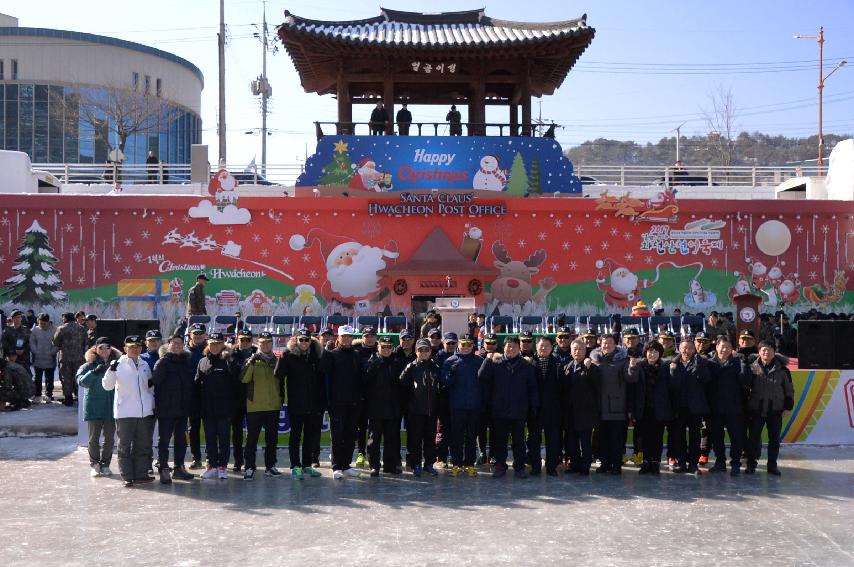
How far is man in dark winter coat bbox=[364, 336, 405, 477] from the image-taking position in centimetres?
1082

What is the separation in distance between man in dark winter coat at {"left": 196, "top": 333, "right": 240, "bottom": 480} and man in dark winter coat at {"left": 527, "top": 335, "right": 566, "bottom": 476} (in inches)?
144

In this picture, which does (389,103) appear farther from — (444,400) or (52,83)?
(52,83)

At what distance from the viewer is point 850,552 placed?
7.57m

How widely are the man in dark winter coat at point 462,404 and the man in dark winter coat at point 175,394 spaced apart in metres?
3.11

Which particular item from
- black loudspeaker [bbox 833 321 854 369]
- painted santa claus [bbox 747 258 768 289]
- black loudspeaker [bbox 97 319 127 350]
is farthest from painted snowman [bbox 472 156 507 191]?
black loudspeaker [bbox 833 321 854 369]

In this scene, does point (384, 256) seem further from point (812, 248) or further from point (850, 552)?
point (850, 552)

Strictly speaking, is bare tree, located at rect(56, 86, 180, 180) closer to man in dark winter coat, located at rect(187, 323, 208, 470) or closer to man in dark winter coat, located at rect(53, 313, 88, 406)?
man in dark winter coat, located at rect(53, 313, 88, 406)

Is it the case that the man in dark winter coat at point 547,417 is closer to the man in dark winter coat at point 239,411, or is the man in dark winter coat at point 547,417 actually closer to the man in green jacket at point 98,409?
the man in dark winter coat at point 239,411

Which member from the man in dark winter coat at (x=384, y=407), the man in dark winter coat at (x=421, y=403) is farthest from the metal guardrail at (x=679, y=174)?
the man in dark winter coat at (x=384, y=407)

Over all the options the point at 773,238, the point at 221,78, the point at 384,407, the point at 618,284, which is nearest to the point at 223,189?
the point at 618,284

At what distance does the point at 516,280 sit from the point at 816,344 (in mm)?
8184

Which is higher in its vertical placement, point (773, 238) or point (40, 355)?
point (773, 238)

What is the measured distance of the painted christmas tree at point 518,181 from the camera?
70.2 ft

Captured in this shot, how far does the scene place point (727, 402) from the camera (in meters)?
10.9
